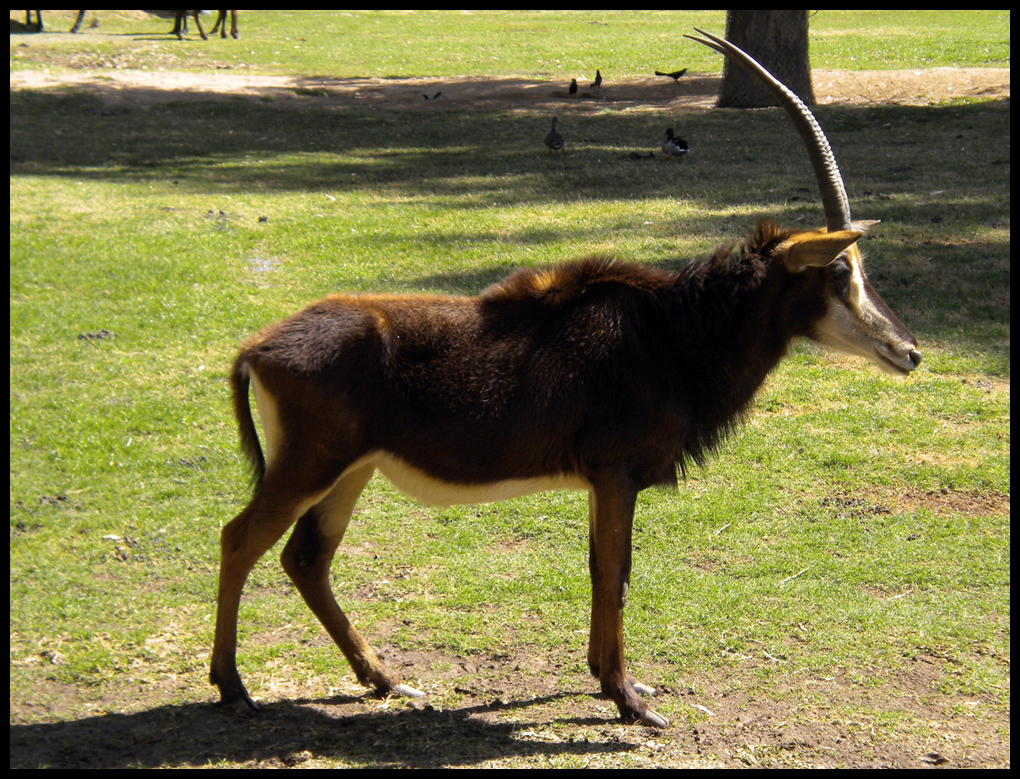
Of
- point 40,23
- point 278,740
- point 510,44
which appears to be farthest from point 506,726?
point 40,23

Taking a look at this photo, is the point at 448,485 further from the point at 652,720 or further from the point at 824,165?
the point at 824,165

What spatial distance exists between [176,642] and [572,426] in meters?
2.24

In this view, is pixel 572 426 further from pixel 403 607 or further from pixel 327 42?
pixel 327 42

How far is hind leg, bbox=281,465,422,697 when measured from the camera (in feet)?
14.8

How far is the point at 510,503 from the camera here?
255 inches

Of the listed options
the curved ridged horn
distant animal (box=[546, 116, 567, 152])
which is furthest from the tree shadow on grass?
distant animal (box=[546, 116, 567, 152])

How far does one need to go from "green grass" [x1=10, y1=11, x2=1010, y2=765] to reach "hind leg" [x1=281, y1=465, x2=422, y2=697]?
28 centimetres

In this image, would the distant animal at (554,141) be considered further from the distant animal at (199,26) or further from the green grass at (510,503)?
the distant animal at (199,26)

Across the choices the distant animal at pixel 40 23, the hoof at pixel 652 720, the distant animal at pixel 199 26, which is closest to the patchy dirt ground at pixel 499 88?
the distant animal at pixel 199 26

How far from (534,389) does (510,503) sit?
2332 millimetres

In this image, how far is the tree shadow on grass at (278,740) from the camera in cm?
390

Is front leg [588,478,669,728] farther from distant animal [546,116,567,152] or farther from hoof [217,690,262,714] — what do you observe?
distant animal [546,116,567,152]

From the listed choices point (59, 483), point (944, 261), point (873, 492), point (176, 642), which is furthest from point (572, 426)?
point (944, 261)
